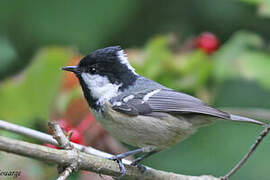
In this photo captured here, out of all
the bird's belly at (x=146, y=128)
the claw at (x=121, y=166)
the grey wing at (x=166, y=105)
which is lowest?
the claw at (x=121, y=166)

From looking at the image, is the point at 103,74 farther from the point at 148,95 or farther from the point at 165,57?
the point at 165,57

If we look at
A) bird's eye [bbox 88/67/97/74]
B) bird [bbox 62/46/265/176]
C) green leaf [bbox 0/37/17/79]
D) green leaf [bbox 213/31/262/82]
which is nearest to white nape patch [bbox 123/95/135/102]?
bird [bbox 62/46/265/176]

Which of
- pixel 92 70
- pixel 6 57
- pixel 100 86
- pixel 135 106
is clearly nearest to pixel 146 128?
pixel 135 106

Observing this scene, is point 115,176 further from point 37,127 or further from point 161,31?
point 161,31

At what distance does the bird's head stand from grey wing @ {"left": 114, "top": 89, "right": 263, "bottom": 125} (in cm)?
13

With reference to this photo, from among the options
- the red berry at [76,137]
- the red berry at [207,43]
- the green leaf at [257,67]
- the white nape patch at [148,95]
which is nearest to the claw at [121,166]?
the red berry at [76,137]

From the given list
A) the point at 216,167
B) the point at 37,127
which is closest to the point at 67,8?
the point at 37,127

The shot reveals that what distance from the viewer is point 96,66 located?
2869 millimetres

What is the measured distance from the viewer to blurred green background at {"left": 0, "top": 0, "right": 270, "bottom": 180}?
303 cm

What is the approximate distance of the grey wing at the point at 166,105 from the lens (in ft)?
9.02

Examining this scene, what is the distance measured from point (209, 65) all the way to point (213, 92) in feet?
0.69

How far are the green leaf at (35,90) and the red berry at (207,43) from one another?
3.63 ft

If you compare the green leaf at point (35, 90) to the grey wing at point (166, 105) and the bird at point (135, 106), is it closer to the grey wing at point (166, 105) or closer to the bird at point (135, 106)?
the bird at point (135, 106)

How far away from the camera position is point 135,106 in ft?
9.37
